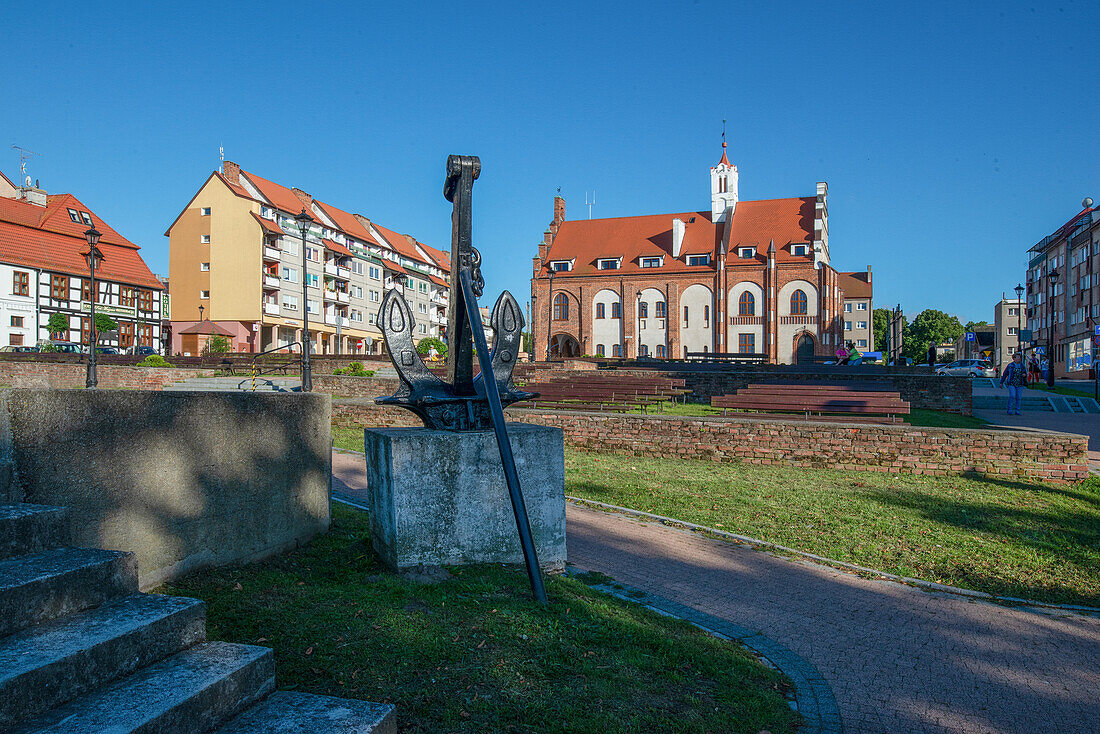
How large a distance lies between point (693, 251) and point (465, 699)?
55.0m

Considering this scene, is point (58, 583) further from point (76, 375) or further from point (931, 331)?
Result: point (931, 331)

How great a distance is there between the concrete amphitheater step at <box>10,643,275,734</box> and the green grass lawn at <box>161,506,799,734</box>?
0.35 m

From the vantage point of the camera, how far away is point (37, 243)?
45688 mm

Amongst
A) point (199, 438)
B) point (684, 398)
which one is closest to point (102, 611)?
point (199, 438)

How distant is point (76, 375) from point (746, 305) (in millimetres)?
43464

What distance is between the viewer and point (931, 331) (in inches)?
4139

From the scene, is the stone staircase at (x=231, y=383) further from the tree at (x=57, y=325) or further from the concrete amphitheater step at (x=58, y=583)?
the tree at (x=57, y=325)

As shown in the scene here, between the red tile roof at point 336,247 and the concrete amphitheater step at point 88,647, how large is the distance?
2297 inches

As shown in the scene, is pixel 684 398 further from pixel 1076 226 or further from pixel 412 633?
pixel 1076 226

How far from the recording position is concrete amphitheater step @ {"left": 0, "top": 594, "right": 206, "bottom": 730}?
1.94m

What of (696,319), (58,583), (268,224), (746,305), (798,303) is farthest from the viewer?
Result: (696,319)

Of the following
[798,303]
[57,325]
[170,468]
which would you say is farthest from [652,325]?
[170,468]

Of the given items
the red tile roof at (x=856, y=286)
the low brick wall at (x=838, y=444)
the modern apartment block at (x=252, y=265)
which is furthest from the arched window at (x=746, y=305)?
the red tile roof at (x=856, y=286)

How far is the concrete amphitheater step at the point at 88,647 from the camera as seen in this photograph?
6.38 feet
